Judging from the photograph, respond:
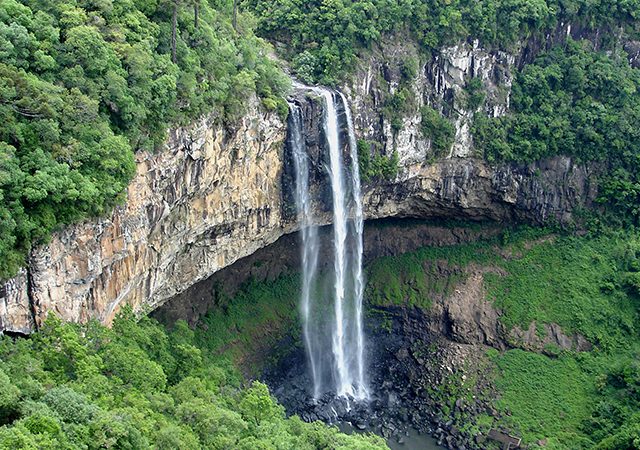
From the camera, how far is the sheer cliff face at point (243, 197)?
1809cm

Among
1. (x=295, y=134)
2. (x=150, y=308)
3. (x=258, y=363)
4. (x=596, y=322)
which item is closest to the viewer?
(x=150, y=308)

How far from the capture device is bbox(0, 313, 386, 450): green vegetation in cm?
1352

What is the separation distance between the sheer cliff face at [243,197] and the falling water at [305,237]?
56 cm

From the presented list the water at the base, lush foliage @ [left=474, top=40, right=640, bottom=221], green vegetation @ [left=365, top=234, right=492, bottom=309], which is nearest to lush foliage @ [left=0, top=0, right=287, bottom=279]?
the water at the base

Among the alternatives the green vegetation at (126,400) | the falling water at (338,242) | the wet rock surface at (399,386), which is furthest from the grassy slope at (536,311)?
the green vegetation at (126,400)

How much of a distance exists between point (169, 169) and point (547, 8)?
23353 mm

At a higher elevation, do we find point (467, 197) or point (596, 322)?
point (467, 197)

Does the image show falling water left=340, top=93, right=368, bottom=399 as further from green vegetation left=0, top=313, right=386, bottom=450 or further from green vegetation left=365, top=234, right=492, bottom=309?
green vegetation left=0, top=313, right=386, bottom=450

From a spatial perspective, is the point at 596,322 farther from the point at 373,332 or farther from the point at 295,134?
the point at 295,134

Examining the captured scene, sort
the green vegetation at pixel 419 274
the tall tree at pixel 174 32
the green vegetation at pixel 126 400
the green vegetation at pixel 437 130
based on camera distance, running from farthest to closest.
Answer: the green vegetation at pixel 419 274 → the green vegetation at pixel 437 130 → the tall tree at pixel 174 32 → the green vegetation at pixel 126 400

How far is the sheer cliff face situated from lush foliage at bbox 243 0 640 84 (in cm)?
108

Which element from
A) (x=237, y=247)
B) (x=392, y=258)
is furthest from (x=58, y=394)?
(x=392, y=258)

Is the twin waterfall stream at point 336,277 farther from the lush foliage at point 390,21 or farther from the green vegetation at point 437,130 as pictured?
the green vegetation at point 437,130

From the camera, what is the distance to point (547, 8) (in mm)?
34594
